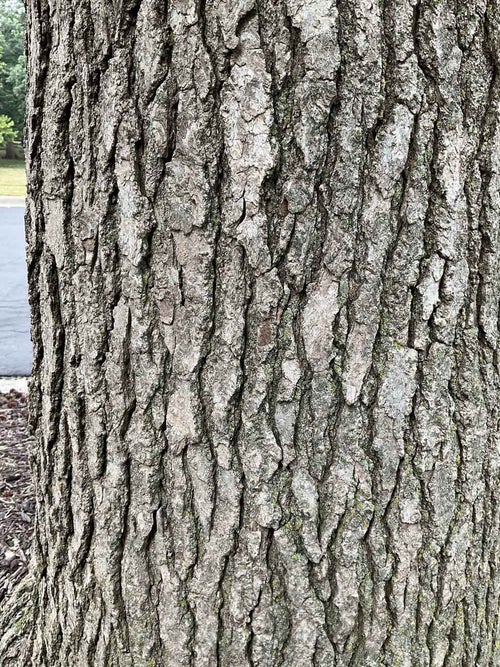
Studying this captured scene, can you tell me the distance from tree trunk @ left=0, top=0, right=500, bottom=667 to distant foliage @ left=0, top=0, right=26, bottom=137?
38813mm

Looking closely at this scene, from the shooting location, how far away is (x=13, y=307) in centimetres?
916

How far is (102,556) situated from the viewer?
1.66 metres

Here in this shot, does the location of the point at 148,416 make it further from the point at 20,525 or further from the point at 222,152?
the point at 20,525

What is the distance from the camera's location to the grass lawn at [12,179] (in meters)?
26.0

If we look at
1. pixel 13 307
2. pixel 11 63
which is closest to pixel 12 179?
pixel 11 63

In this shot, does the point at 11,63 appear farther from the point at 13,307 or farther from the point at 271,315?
the point at 271,315

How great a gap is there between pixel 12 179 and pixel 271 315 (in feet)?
108

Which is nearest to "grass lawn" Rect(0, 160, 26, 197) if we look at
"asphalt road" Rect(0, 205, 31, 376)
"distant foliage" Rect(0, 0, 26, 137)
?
"distant foliage" Rect(0, 0, 26, 137)

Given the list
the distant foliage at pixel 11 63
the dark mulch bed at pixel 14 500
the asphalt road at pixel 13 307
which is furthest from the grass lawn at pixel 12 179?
the dark mulch bed at pixel 14 500

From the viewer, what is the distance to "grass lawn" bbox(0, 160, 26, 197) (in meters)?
26.0

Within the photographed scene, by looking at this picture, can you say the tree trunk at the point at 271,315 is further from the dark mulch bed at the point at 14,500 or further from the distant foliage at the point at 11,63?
the distant foliage at the point at 11,63

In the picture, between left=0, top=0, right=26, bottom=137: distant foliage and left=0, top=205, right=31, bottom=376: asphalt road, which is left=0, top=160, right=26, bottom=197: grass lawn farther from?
left=0, top=205, right=31, bottom=376: asphalt road

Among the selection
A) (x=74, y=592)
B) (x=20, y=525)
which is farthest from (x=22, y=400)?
(x=74, y=592)

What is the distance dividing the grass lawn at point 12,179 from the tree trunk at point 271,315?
23.0 metres
